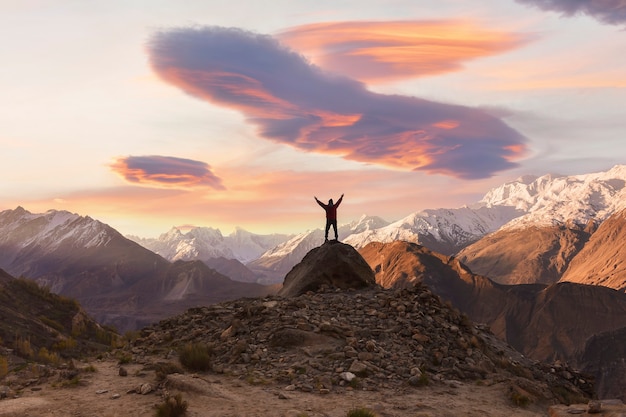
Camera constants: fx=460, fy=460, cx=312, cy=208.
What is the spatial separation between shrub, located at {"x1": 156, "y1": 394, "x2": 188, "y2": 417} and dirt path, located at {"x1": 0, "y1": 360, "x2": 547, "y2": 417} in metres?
0.34

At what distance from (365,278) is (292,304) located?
7165 mm

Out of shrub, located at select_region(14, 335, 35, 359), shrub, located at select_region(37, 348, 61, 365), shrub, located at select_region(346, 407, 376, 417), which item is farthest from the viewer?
shrub, located at select_region(14, 335, 35, 359)

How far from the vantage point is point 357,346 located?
16.8m

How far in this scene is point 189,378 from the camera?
1395 cm

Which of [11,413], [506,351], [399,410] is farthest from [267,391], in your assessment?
A: [506,351]

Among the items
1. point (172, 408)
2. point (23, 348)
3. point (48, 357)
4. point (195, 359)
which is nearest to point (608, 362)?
point (195, 359)

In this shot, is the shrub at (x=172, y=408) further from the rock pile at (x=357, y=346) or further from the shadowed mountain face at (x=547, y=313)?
the shadowed mountain face at (x=547, y=313)

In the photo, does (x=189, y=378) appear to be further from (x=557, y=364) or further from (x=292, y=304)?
(x=557, y=364)

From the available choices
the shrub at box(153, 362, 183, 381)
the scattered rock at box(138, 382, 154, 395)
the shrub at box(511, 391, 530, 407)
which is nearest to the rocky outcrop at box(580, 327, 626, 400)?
the shrub at box(511, 391, 530, 407)

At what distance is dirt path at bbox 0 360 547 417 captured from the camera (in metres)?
12.1

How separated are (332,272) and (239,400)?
46.7 feet

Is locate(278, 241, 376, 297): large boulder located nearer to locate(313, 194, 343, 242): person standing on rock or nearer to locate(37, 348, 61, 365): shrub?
locate(313, 194, 343, 242): person standing on rock

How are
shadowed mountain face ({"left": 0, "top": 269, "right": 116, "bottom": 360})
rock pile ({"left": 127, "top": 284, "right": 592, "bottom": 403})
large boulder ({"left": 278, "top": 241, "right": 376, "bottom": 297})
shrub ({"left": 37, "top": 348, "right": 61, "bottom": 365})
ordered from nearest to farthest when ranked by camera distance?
rock pile ({"left": 127, "top": 284, "right": 592, "bottom": 403}), shrub ({"left": 37, "top": 348, "right": 61, "bottom": 365}), shadowed mountain face ({"left": 0, "top": 269, "right": 116, "bottom": 360}), large boulder ({"left": 278, "top": 241, "right": 376, "bottom": 297})

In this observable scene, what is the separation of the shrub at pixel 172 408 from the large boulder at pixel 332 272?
1408 centimetres
